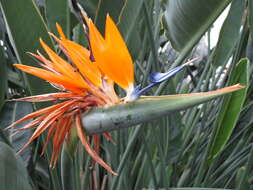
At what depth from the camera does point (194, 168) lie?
1010 millimetres

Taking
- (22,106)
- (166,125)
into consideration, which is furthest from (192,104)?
(22,106)

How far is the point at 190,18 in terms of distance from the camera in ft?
1.72

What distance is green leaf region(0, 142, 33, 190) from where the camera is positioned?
0.42 m

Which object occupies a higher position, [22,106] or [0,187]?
[22,106]

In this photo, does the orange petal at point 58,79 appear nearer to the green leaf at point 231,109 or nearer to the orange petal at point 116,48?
the orange petal at point 116,48

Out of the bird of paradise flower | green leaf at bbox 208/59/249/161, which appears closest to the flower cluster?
the bird of paradise flower

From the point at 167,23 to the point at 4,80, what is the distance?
1.06ft

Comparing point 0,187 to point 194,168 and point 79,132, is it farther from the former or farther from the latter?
point 194,168

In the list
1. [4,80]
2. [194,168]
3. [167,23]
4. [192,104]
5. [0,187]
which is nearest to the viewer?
[192,104]

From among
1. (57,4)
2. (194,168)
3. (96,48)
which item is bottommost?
(194,168)

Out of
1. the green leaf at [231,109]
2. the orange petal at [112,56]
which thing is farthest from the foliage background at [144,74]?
the orange petal at [112,56]

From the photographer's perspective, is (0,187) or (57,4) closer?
(0,187)

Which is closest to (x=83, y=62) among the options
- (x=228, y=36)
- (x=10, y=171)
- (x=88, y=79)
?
(x=88, y=79)

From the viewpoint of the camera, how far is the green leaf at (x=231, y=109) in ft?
1.91
